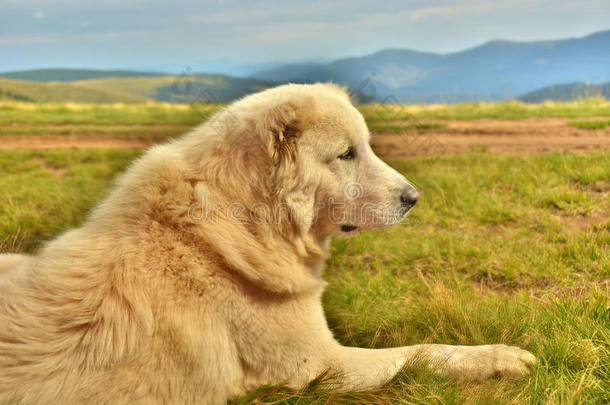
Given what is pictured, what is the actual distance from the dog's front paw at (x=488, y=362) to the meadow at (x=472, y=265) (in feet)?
0.23

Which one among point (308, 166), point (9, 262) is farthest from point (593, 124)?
point (9, 262)

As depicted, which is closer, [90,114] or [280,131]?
[280,131]

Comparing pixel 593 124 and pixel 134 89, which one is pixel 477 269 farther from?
pixel 134 89

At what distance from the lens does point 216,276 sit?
254 centimetres

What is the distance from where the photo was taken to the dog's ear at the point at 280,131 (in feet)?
8.29

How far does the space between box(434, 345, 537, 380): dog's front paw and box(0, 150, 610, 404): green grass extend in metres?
0.09

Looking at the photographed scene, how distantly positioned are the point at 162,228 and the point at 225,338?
2.23 ft

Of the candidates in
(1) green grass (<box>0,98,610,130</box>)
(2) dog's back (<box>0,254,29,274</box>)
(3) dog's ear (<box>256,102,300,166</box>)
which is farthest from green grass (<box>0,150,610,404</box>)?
(1) green grass (<box>0,98,610,130</box>)

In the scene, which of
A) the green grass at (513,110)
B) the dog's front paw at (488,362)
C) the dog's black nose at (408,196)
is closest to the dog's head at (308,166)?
the dog's black nose at (408,196)

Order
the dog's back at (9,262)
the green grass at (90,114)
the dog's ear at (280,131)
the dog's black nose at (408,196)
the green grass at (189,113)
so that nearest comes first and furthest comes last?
the dog's ear at (280,131) → the dog's black nose at (408,196) → the dog's back at (9,262) → the green grass at (189,113) → the green grass at (90,114)

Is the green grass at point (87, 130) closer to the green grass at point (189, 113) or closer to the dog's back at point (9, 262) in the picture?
the green grass at point (189, 113)

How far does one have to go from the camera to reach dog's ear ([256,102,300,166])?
8.29 ft

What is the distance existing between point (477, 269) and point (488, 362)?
1.84 metres

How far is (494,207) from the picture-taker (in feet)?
18.8
